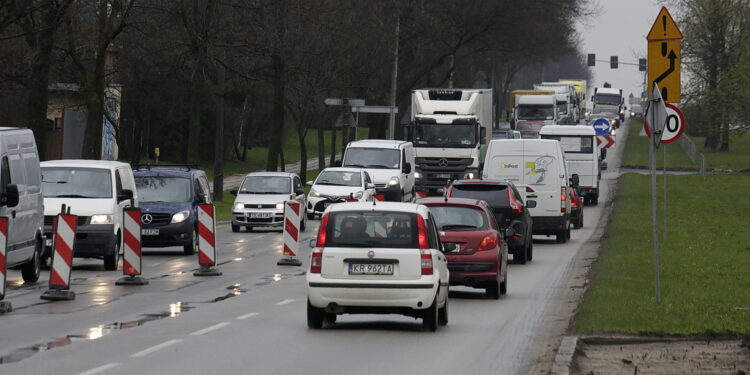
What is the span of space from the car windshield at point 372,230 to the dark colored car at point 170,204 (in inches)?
548

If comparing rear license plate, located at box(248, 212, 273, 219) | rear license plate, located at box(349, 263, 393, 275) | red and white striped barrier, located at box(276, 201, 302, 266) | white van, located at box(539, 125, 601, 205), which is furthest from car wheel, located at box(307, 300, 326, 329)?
white van, located at box(539, 125, 601, 205)

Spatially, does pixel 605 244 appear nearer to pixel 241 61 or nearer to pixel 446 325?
pixel 446 325

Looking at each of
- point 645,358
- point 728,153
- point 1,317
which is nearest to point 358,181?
point 1,317

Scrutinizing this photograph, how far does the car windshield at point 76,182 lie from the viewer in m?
26.7

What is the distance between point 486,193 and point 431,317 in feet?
44.6

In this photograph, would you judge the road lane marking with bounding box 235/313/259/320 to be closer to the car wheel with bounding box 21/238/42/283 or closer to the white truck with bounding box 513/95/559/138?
the car wheel with bounding box 21/238/42/283

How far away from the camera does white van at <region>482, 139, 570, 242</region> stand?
35.8 meters

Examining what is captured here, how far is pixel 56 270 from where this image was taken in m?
20.2

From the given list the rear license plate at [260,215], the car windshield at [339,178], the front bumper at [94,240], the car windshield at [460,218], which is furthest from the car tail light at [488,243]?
the car windshield at [339,178]

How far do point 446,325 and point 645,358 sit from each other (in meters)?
4.03

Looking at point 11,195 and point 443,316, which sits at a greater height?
point 11,195

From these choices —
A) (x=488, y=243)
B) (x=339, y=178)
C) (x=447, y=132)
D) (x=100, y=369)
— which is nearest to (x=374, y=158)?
(x=339, y=178)

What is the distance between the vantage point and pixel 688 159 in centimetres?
9125

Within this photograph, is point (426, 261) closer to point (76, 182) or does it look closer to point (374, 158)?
point (76, 182)
